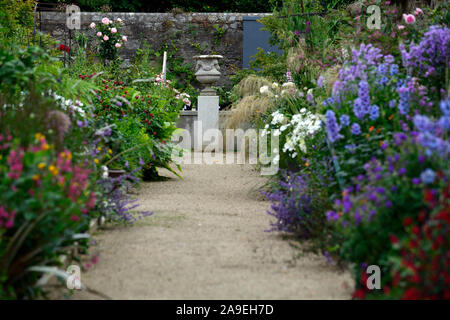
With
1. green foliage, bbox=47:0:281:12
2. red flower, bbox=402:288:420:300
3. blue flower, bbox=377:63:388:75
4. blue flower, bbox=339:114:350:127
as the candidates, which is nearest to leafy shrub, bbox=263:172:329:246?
blue flower, bbox=339:114:350:127

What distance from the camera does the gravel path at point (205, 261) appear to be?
2.95 m

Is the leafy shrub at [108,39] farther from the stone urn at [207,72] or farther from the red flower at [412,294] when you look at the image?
the red flower at [412,294]

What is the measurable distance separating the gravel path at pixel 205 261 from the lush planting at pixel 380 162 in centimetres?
20

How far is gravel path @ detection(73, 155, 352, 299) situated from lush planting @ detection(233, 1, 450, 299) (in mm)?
200

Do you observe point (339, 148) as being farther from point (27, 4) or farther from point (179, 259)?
point (27, 4)

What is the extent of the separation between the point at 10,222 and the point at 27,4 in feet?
25.4

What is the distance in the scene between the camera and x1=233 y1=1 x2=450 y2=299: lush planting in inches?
90.6

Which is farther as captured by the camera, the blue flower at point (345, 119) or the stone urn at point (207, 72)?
the stone urn at point (207, 72)

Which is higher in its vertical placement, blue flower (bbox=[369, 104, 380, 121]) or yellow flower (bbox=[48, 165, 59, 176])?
blue flower (bbox=[369, 104, 380, 121])

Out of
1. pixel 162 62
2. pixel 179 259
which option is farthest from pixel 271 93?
pixel 162 62

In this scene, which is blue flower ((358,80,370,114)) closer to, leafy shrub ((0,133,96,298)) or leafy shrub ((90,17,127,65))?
leafy shrub ((0,133,96,298))

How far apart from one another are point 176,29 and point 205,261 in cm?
1155

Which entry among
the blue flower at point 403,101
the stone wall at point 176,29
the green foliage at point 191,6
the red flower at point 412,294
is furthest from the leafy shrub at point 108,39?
the red flower at point 412,294

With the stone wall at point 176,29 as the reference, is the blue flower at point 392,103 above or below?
below
